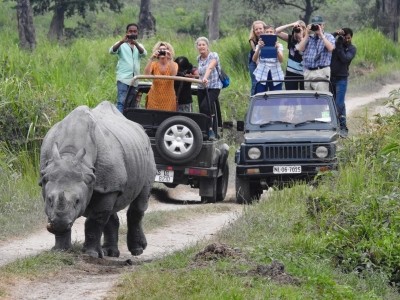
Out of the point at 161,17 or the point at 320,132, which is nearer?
the point at 320,132

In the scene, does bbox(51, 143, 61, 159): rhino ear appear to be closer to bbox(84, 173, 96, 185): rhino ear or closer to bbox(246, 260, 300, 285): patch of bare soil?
bbox(84, 173, 96, 185): rhino ear

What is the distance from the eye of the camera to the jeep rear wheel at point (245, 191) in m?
15.8

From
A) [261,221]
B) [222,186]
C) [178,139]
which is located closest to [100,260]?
[261,221]

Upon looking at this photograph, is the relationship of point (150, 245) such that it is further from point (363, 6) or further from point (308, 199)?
point (363, 6)

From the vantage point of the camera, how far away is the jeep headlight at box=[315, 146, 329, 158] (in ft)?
50.2

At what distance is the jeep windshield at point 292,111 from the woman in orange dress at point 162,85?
1218 mm

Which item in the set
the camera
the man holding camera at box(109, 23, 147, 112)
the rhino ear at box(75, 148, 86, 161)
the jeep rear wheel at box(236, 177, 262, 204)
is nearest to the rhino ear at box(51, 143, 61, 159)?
the rhino ear at box(75, 148, 86, 161)

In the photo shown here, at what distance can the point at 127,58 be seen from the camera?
1767cm

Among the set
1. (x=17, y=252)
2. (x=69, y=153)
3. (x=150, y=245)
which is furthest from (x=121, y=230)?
(x=69, y=153)

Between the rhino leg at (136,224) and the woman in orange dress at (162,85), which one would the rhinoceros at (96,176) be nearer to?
the rhino leg at (136,224)

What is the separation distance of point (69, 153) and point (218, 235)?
2.66 meters

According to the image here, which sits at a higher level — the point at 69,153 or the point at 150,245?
the point at 69,153

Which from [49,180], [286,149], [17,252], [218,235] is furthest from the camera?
[286,149]

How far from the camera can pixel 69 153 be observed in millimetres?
10117
